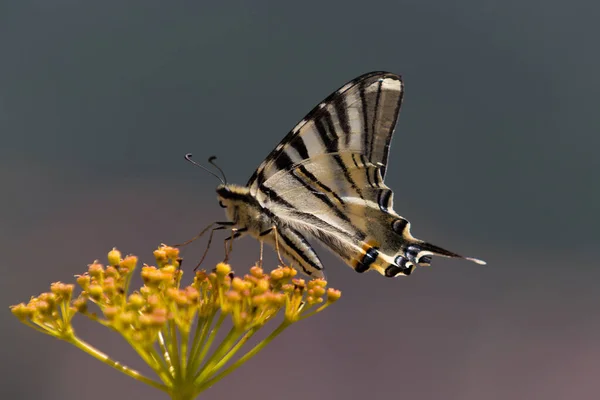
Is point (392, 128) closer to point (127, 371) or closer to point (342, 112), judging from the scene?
point (342, 112)

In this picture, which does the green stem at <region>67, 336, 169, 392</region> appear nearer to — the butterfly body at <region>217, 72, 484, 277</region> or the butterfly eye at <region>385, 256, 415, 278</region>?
the butterfly body at <region>217, 72, 484, 277</region>

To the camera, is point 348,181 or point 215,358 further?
point 348,181

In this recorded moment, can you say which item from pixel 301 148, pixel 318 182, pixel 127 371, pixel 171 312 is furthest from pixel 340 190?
pixel 127 371

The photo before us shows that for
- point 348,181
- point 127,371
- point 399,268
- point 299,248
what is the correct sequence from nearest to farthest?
point 127,371, point 299,248, point 399,268, point 348,181

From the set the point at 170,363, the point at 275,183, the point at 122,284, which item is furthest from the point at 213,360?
the point at 275,183

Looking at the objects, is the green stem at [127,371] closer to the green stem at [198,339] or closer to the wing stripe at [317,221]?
the green stem at [198,339]

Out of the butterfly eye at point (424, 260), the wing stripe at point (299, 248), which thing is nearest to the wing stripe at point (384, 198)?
the butterfly eye at point (424, 260)
